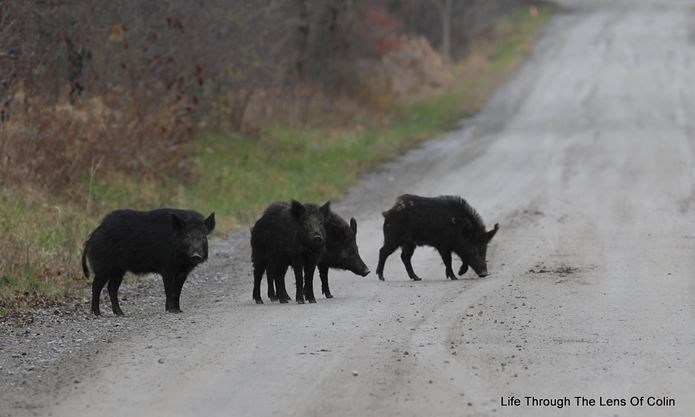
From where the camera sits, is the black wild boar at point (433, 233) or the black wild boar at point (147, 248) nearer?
the black wild boar at point (147, 248)

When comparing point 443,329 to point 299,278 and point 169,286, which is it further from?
point 169,286

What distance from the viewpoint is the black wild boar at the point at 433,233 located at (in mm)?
16875

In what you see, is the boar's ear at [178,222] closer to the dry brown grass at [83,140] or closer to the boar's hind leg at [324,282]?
the boar's hind leg at [324,282]

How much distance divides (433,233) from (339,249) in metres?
2.07

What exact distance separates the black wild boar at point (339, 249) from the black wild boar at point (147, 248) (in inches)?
81.3

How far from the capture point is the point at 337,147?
3139 cm

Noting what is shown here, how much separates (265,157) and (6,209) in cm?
1178

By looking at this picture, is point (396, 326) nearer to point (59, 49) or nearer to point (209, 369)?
point (209, 369)

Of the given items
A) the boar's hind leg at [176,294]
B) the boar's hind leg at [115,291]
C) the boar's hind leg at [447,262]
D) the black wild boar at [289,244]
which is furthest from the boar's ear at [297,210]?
the boar's hind leg at [447,262]

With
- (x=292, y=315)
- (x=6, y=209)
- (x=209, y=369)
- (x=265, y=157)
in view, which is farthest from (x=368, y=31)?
(x=209, y=369)

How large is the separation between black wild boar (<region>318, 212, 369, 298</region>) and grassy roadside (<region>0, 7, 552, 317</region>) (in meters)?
2.94

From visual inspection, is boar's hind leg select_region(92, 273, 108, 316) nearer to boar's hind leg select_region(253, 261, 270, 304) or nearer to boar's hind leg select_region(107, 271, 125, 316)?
boar's hind leg select_region(107, 271, 125, 316)

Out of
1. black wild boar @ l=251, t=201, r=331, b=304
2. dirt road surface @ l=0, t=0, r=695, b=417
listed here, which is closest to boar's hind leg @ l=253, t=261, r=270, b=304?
black wild boar @ l=251, t=201, r=331, b=304

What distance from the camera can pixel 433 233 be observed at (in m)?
17.0
